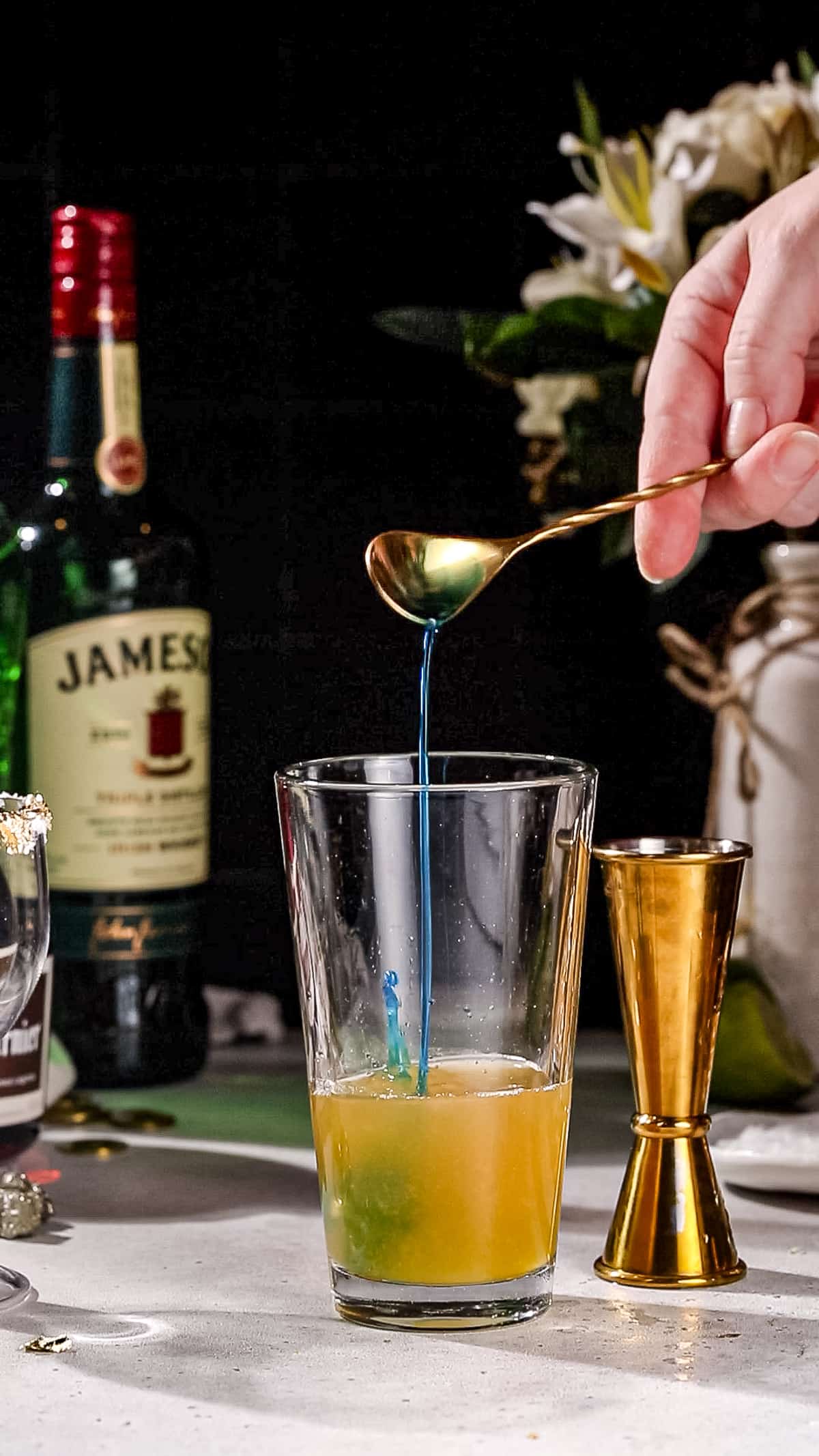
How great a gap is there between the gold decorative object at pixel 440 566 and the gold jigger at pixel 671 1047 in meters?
0.13

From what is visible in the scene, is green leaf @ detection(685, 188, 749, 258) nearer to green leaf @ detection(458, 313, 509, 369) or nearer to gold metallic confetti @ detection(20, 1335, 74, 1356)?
green leaf @ detection(458, 313, 509, 369)

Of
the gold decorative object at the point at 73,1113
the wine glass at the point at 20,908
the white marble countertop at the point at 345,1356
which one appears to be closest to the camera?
the white marble countertop at the point at 345,1356

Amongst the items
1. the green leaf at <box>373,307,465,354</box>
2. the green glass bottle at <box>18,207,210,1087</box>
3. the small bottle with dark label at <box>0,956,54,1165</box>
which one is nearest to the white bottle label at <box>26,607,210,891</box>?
the green glass bottle at <box>18,207,210,1087</box>

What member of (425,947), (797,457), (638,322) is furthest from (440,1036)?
(638,322)

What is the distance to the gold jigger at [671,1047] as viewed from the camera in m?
0.79

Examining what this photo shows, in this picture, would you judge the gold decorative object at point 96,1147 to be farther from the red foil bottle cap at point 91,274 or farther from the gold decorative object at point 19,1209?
the red foil bottle cap at point 91,274

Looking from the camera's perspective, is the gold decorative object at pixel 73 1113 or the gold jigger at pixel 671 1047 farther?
the gold decorative object at pixel 73 1113

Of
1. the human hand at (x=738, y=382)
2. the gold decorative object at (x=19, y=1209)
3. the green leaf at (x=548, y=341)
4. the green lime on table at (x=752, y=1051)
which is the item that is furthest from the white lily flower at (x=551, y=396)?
the gold decorative object at (x=19, y=1209)

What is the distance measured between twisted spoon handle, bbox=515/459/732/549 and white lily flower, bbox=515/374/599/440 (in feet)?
0.92

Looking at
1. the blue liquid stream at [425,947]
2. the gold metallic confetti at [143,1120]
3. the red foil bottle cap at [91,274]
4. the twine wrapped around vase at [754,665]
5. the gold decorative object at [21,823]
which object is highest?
the red foil bottle cap at [91,274]

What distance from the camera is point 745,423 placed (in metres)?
0.90

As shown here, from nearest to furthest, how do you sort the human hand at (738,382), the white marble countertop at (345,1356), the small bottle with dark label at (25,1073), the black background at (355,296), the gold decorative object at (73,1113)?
the white marble countertop at (345,1356), the human hand at (738,382), the small bottle with dark label at (25,1073), the gold decorative object at (73,1113), the black background at (355,296)

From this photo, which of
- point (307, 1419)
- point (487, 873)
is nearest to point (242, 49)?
point (487, 873)

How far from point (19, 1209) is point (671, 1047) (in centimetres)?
32
